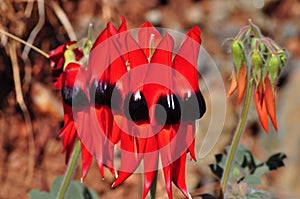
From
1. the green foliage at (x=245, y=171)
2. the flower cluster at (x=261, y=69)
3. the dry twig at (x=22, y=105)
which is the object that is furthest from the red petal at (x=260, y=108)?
the dry twig at (x=22, y=105)

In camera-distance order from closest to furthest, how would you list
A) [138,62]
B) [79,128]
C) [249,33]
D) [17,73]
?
[138,62], [79,128], [249,33], [17,73]

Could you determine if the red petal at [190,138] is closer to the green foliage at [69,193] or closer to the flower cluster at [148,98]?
the flower cluster at [148,98]

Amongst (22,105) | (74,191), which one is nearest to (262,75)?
(74,191)

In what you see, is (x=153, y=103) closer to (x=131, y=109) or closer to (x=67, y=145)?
(x=131, y=109)

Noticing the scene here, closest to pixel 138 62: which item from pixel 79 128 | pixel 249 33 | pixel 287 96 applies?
pixel 79 128

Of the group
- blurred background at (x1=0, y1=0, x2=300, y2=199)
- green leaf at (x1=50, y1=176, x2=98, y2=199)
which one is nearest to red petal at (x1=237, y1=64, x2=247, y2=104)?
green leaf at (x1=50, y1=176, x2=98, y2=199)

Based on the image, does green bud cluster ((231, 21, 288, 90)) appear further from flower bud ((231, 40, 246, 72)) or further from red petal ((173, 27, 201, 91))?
red petal ((173, 27, 201, 91))

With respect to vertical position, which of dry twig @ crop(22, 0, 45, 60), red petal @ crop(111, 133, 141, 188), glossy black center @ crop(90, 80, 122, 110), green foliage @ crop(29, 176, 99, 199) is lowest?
green foliage @ crop(29, 176, 99, 199)
